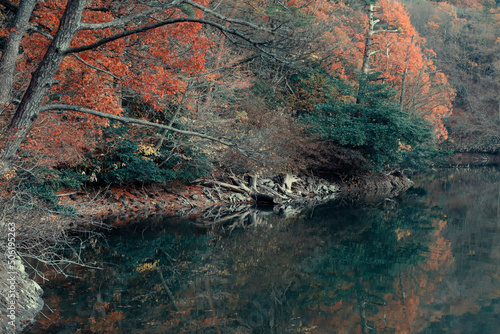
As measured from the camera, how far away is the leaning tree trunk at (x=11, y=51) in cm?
713

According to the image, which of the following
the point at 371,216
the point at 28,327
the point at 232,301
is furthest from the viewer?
the point at 371,216

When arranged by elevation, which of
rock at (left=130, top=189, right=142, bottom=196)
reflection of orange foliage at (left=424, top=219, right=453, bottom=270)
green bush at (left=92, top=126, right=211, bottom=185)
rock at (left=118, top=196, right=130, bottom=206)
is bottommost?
rock at (left=118, top=196, right=130, bottom=206)

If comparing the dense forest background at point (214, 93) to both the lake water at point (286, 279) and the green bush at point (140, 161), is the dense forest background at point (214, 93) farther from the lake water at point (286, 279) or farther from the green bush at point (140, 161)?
the lake water at point (286, 279)

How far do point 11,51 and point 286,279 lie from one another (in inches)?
247

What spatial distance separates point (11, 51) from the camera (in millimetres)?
7453

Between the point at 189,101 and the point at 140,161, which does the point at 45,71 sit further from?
the point at 189,101

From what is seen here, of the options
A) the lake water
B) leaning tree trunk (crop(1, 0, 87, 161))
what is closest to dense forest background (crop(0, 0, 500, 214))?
leaning tree trunk (crop(1, 0, 87, 161))

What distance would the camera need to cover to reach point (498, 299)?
734 cm

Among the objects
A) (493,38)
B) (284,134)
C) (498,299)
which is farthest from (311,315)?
(493,38)

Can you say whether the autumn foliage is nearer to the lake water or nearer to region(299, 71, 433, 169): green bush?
region(299, 71, 433, 169): green bush

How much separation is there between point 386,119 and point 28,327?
18.1 m

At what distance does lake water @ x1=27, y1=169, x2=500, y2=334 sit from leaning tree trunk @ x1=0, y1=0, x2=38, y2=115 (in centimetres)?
327

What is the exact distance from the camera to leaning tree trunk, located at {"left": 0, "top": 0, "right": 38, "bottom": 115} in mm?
7133

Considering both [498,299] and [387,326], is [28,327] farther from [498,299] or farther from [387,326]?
[498,299]
